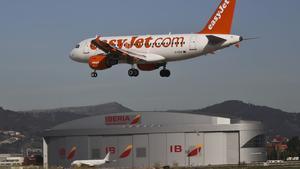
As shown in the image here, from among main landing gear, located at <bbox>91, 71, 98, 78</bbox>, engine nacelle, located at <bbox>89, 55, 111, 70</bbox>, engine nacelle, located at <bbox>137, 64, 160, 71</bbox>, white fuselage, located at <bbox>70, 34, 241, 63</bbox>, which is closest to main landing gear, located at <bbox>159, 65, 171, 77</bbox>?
engine nacelle, located at <bbox>137, 64, 160, 71</bbox>

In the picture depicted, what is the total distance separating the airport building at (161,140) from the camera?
163 metres

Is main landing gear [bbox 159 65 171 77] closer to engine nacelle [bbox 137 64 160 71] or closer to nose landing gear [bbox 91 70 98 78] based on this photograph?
engine nacelle [bbox 137 64 160 71]

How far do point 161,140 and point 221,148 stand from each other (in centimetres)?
1356

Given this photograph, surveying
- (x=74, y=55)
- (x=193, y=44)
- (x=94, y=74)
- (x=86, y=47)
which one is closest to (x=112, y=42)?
(x=86, y=47)

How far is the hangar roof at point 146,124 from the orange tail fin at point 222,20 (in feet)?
226

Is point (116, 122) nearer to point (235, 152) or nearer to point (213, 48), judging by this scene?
point (235, 152)

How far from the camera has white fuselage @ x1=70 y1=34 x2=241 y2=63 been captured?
95.1 m

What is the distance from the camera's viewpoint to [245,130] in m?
166

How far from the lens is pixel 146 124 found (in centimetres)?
17325

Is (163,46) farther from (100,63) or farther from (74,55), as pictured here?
(74,55)

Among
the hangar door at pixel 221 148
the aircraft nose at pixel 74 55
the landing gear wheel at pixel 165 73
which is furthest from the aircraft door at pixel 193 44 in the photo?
the hangar door at pixel 221 148

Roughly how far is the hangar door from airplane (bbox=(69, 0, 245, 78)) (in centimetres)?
6243

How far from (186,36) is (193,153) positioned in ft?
222

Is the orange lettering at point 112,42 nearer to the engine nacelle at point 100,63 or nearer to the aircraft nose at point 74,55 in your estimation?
the engine nacelle at point 100,63
